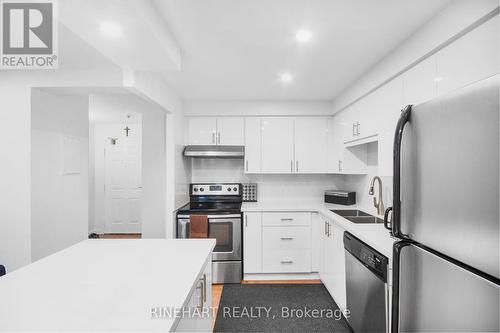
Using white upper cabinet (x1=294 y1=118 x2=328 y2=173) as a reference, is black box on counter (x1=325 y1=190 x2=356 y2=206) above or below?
below

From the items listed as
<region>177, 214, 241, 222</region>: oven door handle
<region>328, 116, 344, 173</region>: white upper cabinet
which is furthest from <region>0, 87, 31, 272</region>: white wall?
<region>328, 116, 344, 173</region>: white upper cabinet

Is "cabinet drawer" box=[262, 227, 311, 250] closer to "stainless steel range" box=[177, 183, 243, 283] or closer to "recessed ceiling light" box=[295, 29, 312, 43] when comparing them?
"stainless steel range" box=[177, 183, 243, 283]

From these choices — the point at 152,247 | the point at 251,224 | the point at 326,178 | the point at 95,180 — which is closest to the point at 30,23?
the point at 152,247

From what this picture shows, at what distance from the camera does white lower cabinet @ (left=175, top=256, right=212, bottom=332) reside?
1.05 m

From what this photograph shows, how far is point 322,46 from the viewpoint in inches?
74.2

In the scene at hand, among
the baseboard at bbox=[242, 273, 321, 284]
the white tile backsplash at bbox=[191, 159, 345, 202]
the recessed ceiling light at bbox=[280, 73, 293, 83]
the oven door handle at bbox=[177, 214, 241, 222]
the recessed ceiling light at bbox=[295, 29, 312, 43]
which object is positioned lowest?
the baseboard at bbox=[242, 273, 321, 284]

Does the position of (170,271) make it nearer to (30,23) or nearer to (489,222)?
(489,222)

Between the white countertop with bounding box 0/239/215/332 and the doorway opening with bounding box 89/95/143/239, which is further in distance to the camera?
the doorway opening with bounding box 89/95/143/239

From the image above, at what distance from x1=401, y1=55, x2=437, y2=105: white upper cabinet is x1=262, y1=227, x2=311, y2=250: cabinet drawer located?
6.24ft

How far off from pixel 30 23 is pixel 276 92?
228 cm

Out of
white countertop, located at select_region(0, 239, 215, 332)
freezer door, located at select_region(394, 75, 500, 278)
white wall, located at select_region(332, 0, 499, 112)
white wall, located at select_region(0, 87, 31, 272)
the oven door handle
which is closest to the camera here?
freezer door, located at select_region(394, 75, 500, 278)

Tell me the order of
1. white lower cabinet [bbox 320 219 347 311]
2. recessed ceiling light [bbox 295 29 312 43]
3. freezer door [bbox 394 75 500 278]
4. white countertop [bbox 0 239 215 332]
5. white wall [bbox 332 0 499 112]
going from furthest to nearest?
white lower cabinet [bbox 320 219 347 311] → recessed ceiling light [bbox 295 29 312 43] → white wall [bbox 332 0 499 112] → white countertop [bbox 0 239 215 332] → freezer door [bbox 394 75 500 278]

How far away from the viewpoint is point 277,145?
350 centimetres

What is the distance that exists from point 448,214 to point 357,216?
2.09m
